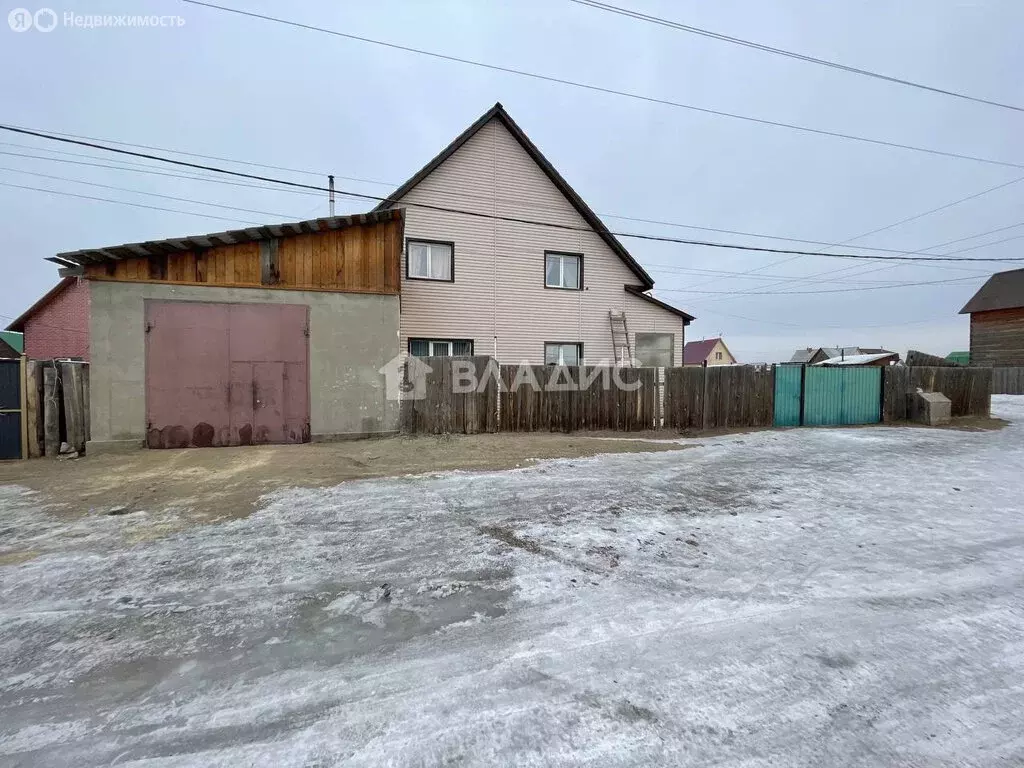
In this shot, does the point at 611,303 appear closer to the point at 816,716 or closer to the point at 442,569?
the point at 442,569

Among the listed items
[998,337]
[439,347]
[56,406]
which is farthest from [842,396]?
[998,337]

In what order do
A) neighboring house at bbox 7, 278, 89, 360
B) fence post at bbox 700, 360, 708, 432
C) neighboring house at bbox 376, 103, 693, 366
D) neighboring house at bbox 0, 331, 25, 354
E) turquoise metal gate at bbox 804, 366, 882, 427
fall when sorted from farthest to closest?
neighboring house at bbox 0, 331, 25, 354 → neighboring house at bbox 7, 278, 89, 360 → neighboring house at bbox 376, 103, 693, 366 → turquoise metal gate at bbox 804, 366, 882, 427 → fence post at bbox 700, 360, 708, 432

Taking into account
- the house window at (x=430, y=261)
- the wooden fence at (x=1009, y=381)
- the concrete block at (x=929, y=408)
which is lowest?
the concrete block at (x=929, y=408)

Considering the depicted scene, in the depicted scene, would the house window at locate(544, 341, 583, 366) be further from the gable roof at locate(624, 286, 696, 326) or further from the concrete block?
the concrete block

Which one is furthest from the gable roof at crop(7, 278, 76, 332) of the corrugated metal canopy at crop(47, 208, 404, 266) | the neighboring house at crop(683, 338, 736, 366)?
the neighboring house at crop(683, 338, 736, 366)

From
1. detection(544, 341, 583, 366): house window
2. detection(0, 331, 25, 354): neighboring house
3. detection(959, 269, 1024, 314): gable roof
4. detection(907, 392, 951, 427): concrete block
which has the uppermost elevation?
detection(959, 269, 1024, 314): gable roof

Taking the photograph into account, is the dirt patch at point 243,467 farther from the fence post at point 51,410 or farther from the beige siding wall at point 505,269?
the beige siding wall at point 505,269

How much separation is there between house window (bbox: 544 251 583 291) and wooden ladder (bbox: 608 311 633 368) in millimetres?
1648

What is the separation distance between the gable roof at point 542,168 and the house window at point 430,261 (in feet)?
5.02

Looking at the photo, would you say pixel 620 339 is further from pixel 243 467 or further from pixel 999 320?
Result: pixel 999 320

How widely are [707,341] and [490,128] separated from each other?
56.2m

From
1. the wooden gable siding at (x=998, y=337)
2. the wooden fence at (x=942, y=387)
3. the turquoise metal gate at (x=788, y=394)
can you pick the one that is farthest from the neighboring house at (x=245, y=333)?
the wooden gable siding at (x=998, y=337)

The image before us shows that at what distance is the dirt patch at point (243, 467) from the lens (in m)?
5.84

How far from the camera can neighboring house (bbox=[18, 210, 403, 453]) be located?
8656 mm
